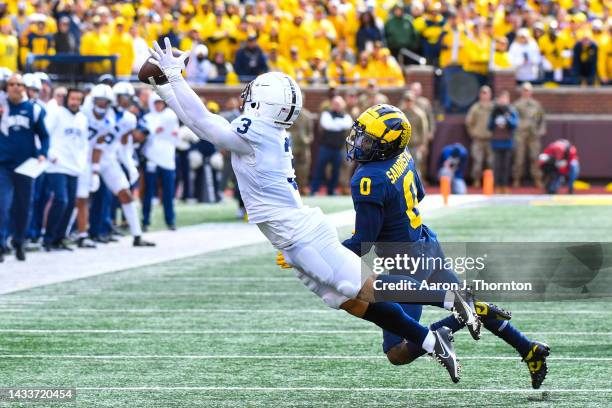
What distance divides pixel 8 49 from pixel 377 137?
55.1 ft

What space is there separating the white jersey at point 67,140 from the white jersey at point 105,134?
0.36 meters

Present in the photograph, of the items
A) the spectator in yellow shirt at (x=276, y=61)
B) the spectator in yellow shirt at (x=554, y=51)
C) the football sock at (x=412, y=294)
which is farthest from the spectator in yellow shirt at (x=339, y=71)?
the football sock at (x=412, y=294)

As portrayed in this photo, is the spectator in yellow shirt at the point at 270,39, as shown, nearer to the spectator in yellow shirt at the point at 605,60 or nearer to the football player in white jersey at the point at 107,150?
the spectator in yellow shirt at the point at 605,60

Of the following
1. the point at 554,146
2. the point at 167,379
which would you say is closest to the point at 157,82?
the point at 167,379

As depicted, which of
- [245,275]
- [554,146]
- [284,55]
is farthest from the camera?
[284,55]

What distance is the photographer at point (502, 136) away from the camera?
997 inches

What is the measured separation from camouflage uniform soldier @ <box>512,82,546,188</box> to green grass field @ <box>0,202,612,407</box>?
1349 cm

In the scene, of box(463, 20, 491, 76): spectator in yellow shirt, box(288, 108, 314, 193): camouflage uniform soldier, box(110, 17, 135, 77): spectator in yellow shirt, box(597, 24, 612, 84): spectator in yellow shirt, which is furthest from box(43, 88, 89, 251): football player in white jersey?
box(597, 24, 612, 84): spectator in yellow shirt

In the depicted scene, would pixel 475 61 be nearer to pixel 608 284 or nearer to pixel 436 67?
pixel 436 67

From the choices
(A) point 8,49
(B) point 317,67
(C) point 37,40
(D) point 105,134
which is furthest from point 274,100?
(B) point 317,67

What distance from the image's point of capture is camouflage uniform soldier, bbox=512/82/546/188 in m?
25.8

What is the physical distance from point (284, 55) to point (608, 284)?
62.2ft

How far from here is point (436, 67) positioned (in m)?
27.3

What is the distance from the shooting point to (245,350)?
8.73 metres
